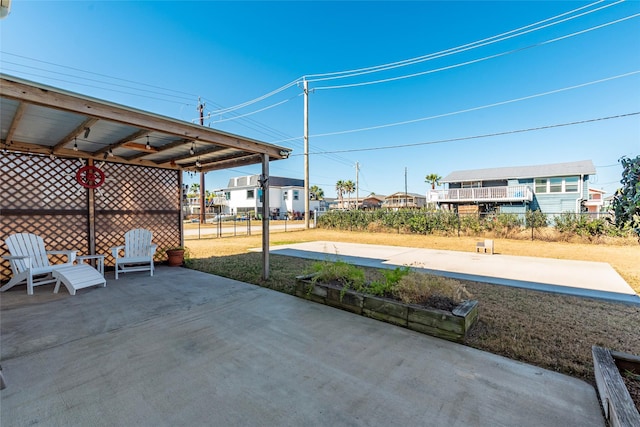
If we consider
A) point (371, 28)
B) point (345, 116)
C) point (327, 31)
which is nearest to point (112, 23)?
point (327, 31)

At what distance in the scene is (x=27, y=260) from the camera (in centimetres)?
431

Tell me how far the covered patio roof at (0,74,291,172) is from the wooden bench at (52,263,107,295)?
202cm

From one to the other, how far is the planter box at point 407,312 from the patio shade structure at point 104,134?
187 cm

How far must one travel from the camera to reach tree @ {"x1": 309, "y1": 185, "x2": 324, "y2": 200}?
133 feet

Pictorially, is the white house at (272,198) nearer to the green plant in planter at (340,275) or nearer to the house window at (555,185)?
the house window at (555,185)

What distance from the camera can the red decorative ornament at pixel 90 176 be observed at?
5.36 m

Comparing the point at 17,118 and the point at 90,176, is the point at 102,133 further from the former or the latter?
the point at 90,176

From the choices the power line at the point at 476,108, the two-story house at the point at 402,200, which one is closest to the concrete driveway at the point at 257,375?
the power line at the point at 476,108

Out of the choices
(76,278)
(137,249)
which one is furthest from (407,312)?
(137,249)

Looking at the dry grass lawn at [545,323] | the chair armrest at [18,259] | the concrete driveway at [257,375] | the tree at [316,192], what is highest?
the tree at [316,192]

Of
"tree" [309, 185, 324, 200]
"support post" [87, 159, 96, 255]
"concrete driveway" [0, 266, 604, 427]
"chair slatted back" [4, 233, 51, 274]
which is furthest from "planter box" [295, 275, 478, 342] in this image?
"tree" [309, 185, 324, 200]

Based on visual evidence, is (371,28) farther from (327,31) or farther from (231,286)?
(231,286)

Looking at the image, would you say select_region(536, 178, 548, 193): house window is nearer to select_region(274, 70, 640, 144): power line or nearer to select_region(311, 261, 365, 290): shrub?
select_region(274, 70, 640, 144): power line

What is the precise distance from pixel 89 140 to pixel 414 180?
34.2 metres
